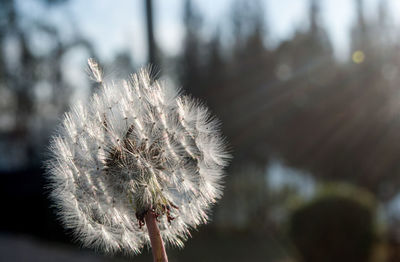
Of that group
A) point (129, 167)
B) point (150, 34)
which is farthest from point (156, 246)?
point (150, 34)

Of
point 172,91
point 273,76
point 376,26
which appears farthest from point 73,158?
point 376,26

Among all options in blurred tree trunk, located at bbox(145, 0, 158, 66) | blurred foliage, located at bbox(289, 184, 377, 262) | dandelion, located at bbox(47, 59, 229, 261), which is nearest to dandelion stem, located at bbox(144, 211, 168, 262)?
dandelion, located at bbox(47, 59, 229, 261)

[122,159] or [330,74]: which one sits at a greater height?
[330,74]

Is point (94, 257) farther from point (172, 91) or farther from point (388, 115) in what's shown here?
point (388, 115)

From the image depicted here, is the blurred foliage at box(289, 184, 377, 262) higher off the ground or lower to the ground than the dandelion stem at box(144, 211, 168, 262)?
higher

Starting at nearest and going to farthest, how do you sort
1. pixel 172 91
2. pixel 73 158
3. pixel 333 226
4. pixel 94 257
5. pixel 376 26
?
1. pixel 73 158
2. pixel 172 91
3. pixel 333 226
4. pixel 94 257
5. pixel 376 26

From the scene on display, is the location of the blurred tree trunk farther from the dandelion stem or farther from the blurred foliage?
the dandelion stem
